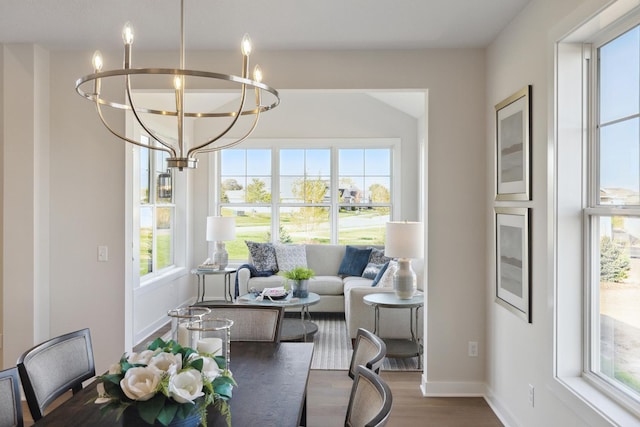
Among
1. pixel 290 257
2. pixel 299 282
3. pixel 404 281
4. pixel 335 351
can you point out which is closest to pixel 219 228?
pixel 290 257

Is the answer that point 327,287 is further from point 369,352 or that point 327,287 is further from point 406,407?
point 369,352

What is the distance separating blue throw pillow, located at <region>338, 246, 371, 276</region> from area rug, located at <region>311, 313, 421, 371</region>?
0.66 metres

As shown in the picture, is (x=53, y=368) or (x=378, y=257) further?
(x=378, y=257)

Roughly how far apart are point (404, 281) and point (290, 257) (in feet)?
7.64

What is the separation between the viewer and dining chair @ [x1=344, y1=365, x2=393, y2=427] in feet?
4.38

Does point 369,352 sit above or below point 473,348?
above

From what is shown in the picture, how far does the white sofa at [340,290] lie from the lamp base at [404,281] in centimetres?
35

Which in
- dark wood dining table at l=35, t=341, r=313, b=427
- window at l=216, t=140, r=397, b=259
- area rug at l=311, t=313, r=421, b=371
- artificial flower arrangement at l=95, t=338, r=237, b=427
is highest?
window at l=216, t=140, r=397, b=259

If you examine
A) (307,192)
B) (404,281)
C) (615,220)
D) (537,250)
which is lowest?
(404,281)

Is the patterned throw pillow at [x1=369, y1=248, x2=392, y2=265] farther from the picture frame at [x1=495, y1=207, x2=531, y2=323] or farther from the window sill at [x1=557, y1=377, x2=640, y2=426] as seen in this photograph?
the window sill at [x1=557, y1=377, x2=640, y2=426]

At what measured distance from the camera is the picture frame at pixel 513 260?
275 cm

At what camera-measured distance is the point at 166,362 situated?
1379 millimetres

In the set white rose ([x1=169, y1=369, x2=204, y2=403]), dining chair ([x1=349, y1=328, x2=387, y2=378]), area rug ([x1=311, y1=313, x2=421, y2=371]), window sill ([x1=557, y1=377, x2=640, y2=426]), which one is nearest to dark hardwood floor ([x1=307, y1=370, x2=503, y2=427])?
area rug ([x1=311, y1=313, x2=421, y2=371])

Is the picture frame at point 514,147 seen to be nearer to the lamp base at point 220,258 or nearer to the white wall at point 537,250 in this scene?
the white wall at point 537,250
